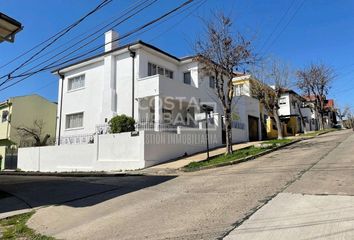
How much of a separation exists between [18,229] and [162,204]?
342cm

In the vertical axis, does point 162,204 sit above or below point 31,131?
below

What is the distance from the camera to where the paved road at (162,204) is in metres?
6.66

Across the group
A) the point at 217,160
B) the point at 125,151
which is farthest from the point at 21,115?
the point at 217,160

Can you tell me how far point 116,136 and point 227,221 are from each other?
13.3 m

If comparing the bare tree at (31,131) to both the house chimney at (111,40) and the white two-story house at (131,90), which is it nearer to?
the white two-story house at (131,90)

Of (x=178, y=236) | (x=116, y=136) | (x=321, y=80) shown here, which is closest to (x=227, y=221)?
(x=178, y=236)

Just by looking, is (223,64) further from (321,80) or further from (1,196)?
(321,80)

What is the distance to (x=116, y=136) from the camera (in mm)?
19125

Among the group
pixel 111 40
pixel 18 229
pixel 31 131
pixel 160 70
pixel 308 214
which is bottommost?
pixel 18 229

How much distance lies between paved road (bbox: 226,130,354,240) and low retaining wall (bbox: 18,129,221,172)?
943cm

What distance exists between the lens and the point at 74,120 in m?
27.1

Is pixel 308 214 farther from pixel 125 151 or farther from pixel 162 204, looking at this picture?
pixel 125 151

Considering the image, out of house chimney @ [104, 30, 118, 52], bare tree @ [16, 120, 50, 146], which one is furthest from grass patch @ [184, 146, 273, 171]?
bare tree @ [16, 120, 50, 146]

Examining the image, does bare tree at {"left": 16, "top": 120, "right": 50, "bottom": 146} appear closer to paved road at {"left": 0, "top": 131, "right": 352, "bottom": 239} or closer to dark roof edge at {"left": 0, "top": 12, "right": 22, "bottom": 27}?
paved road at {"left": 0, "top": 131, "right": 352, "bottom": 239}
